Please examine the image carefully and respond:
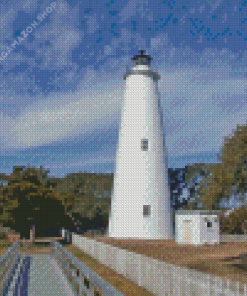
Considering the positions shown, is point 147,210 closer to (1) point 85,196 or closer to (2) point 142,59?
(2) point 142,59

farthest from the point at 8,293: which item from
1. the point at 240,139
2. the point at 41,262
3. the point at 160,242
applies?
the point at 160,242

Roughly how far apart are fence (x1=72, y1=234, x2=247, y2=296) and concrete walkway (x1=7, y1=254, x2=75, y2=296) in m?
2.10

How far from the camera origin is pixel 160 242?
98.0ft

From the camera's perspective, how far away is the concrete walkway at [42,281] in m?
12.0

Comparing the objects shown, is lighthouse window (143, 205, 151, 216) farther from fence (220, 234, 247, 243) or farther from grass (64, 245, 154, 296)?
grass (64, 245, 154, 296)

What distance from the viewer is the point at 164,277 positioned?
1098cm

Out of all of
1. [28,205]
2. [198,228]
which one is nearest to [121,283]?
[198,228]

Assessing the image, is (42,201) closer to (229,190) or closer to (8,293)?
(229,190)

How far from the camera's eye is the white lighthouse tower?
100ft

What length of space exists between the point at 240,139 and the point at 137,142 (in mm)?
11662

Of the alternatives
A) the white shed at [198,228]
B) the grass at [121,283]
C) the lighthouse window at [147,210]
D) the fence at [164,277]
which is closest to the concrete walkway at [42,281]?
the grass at [121,283]

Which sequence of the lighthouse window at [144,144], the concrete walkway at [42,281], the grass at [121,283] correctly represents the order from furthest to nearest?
1. the lighthouse window at [144,144]
2. the grass at [121,283]
3. the concrete walkway at [42,281]

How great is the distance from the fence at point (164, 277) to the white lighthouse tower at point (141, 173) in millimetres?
10587

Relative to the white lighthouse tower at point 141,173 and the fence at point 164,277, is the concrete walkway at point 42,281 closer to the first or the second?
the fence at point 164,277
